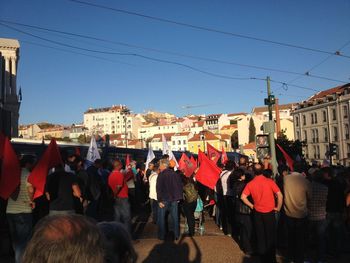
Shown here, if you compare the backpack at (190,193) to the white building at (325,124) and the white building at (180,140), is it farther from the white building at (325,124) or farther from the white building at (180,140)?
the white building at (180,140)

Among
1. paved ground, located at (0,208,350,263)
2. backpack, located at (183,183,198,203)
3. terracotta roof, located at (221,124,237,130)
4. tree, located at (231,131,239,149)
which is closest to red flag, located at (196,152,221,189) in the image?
backpack, located at (183,183,198,203)

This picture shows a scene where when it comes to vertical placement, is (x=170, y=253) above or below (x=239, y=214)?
below

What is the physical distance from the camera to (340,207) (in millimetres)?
8797

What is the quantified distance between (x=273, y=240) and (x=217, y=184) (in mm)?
4621

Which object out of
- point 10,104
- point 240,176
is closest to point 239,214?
point 240,176

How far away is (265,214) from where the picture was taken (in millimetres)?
7602

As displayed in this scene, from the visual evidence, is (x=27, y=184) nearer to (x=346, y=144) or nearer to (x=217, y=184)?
(x=217, y=184)

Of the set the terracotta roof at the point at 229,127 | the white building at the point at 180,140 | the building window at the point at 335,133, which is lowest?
the building window at the point at 335,133

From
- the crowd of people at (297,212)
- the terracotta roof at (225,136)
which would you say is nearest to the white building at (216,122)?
the terracotta roof at (225,136)

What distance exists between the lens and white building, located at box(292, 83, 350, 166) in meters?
66.5

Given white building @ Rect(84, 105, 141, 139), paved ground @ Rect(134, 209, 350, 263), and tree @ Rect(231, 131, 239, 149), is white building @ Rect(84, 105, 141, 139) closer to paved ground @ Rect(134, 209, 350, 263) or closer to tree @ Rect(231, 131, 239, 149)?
tree @ Rect(231, 131, 239, 149)

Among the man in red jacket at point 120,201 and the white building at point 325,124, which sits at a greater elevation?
the white building at point 325,124

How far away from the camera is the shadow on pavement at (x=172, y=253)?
26.9 feet

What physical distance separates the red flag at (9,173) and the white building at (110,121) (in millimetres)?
163946
